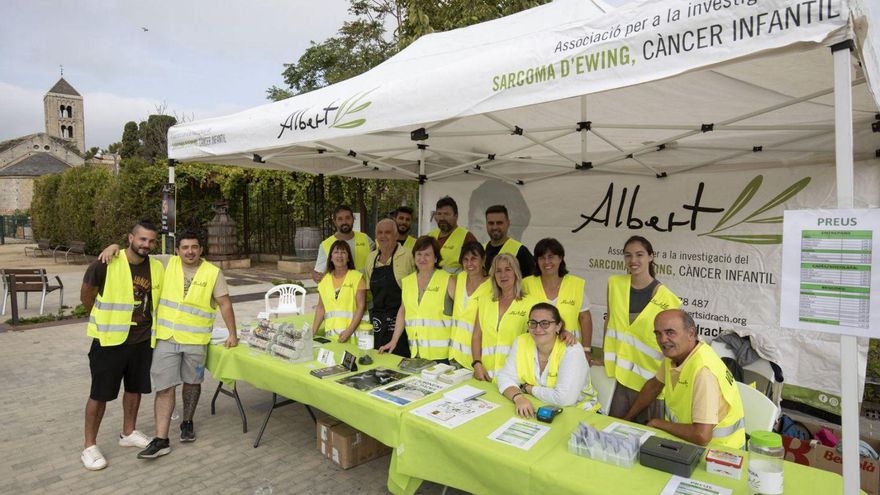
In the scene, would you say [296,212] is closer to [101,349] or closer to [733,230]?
[101,349]

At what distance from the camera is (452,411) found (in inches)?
95.0

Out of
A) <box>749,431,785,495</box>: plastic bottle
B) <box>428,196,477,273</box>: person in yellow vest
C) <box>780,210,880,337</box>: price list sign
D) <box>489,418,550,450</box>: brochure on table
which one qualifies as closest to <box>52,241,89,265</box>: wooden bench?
<box>428,196,477,273</box>: person in yellow vest

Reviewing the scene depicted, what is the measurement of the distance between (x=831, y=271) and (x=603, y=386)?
185 cm

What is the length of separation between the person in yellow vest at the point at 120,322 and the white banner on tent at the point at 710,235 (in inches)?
142

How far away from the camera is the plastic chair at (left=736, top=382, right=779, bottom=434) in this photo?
8.20 feet

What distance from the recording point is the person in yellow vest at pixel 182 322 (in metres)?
3.36

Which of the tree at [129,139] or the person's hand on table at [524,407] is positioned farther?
the tree at [129,139]

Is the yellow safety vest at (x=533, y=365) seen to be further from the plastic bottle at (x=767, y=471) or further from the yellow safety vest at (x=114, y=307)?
the yellow safety vest at (x=114, y=307)

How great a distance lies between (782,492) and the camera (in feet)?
5.59

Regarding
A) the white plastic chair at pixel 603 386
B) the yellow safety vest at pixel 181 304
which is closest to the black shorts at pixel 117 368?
the yellow safety vest at pixel 181 304

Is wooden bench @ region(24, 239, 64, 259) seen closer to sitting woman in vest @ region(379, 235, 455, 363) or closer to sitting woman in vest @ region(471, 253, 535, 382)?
sitting woman in vest @ region(379, 235, 455, 363)

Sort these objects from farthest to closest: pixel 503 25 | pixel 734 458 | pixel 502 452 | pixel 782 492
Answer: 1. pixel 503 25
2. pixel 502 452
3. pixel 734 458
4. pixel 782 492

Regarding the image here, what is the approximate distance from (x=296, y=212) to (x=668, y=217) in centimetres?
1064

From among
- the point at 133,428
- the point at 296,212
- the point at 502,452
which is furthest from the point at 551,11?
the point at 296,212
